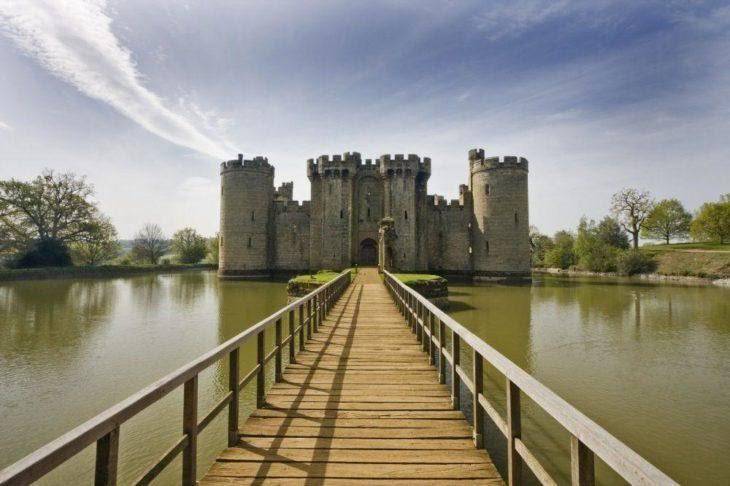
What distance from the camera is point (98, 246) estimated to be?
4703 cm

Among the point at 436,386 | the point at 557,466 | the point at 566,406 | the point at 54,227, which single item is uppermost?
the point at 54,227

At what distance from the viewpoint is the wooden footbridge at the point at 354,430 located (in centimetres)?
195

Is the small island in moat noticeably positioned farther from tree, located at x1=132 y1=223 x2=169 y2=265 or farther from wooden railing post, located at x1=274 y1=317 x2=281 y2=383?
tree, located at x1=132 y1=223 x2=169 y2=265

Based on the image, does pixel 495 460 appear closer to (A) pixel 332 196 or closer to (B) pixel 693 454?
(B) pixel 693 454

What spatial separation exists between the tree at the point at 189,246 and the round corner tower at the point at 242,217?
24.3m

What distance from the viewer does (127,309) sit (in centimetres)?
1856

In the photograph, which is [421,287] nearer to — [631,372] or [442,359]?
[631,372]

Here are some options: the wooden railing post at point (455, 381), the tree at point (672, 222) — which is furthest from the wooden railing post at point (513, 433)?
the tree at point (672, 222)

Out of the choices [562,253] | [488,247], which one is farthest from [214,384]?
[562,253]

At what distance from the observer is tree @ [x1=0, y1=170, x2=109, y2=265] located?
125 ft

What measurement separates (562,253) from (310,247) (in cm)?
3757

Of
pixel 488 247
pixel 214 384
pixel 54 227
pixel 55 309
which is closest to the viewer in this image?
pixel 214 384

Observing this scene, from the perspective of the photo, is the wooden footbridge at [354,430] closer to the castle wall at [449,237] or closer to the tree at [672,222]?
the castle wall at [449,237]

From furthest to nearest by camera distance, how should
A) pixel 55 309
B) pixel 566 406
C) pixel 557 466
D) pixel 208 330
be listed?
pixel 55 309 → pixel 208 330 → pixel 557 466 → pixel 566 406
